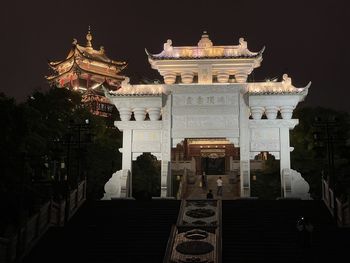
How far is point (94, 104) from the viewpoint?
52.7m

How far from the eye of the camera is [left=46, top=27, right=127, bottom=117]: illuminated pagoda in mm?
59606

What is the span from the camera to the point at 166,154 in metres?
23.5

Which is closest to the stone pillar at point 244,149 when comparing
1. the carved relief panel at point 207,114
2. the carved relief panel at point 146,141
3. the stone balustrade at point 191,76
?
the carved relief panel at point 207,114

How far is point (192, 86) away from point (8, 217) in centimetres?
1108

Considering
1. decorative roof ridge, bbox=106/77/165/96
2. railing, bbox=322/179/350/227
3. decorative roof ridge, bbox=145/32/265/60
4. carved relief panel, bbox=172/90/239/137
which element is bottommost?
railing, bbox=322/179/350/227

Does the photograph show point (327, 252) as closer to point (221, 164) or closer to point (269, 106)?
point (269, 106)

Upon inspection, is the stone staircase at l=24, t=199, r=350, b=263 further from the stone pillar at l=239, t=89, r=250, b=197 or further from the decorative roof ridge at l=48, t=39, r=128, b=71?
the decorative roof ridge at l=48, t=39, r=128, b=71

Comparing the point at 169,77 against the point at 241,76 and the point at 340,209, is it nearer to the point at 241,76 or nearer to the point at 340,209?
the point at 241,76

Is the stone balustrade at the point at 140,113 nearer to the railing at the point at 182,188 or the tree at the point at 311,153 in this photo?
the railing at the point at 182,188

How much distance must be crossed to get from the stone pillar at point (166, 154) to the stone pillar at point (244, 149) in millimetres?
3553

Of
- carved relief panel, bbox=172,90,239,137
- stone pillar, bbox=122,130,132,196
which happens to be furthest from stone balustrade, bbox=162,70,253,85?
stone pillar, bbox=122,130,132,196

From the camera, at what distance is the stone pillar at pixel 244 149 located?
2302cm

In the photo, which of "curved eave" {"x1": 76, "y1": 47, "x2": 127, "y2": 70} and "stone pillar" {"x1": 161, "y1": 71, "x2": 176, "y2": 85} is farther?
"curved eave" {"x1": 76, "y1": 47, "x2": 127, "y2": 70}

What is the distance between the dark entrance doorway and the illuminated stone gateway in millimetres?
14307
